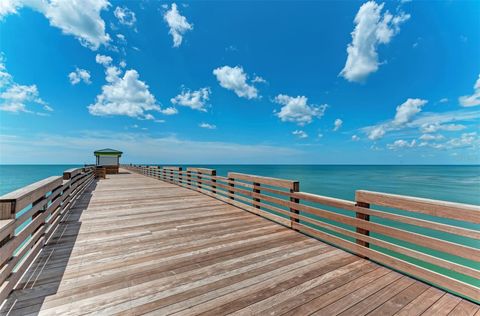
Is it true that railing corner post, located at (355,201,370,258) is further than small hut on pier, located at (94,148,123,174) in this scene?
No

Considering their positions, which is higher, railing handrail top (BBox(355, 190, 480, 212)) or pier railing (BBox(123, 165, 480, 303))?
railing handrail top (BBox(355, 190, 480, 212))

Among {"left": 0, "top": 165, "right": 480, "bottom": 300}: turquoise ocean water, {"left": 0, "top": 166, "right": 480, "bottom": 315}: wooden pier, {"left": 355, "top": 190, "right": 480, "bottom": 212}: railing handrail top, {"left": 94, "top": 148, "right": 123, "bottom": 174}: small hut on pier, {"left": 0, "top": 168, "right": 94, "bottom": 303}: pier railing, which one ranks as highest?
{"left": 94, "top": 148, "right": 123, "bottom": 174}: small hut on pier

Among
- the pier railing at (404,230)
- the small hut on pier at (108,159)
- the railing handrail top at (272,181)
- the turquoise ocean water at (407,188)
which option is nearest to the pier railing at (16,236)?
the pier railing at (404,230)

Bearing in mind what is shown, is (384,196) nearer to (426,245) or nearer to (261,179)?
(426,245)

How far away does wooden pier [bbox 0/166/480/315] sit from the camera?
1.77 m

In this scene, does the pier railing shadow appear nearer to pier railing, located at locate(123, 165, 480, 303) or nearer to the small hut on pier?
pier railing, located at locate(123, 165, 480, 303)

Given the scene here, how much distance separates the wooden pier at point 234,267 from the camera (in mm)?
1771

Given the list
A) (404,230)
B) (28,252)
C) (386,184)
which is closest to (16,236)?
(28,252)

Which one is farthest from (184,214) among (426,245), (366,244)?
(426,245)

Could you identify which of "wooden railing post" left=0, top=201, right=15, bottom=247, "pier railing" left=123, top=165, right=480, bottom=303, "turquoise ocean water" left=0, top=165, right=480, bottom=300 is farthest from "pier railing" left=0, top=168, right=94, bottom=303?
"turquoise ocean water" left=0, top=165, right=480, bottom=300

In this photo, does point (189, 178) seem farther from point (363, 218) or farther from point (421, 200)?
point (421, 200)

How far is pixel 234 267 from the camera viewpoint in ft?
7.93

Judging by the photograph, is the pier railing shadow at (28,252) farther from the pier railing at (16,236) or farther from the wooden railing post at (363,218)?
the wooden railing post at (363,218)

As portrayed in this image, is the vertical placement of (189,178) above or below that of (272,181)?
below
